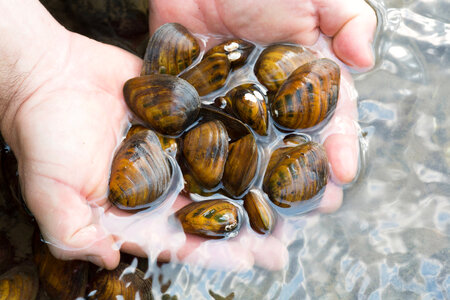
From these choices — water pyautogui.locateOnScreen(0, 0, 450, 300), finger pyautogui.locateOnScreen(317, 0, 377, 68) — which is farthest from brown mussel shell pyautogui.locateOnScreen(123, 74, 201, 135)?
finger pyautogui.locateOnScreen(317, 0, 377, 68)

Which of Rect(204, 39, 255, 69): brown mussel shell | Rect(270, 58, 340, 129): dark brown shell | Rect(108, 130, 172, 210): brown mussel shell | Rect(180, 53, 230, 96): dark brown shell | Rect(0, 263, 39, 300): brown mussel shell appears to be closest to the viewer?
Rect(108, 130, 172, 210): brown mussel shell

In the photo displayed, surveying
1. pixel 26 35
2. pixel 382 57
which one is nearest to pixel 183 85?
pixel 26 35

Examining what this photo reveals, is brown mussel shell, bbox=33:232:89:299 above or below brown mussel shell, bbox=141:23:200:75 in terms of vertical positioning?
below

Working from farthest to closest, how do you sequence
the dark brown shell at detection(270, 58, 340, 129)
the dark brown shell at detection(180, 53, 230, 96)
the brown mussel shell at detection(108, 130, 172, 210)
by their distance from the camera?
the dark brown shell at detection(180, 53, 230, 96)
the dark brown shell at detection(270, 58, 340, 129)
the brown mussel shell at detection(108, 130, 172, 210)

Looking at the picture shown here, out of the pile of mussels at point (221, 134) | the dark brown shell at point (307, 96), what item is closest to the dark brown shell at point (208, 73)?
the pile of mussels at point (221, 134)

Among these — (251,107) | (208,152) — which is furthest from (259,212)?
(251,107)

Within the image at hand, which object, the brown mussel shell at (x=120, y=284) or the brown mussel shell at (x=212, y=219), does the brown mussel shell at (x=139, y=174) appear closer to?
the brown mussel shell at (x=212, y=219)

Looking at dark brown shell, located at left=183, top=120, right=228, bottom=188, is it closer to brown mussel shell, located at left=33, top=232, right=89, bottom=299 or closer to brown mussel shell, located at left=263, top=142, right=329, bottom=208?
brown mussel shell, located at left=263, top=142, right=329, bottom=208
